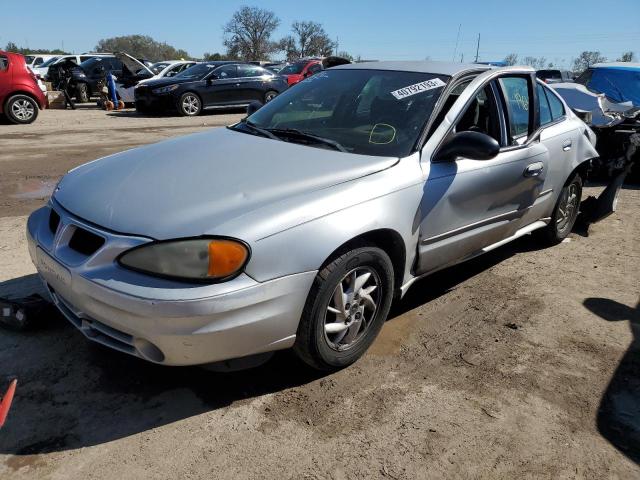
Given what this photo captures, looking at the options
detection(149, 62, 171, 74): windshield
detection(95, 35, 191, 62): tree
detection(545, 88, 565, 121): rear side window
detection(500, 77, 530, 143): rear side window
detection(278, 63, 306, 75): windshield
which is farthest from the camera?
detection(95, 35, 191, 62): tree

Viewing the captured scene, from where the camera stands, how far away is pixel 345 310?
2.76 m

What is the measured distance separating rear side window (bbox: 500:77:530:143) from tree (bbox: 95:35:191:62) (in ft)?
268

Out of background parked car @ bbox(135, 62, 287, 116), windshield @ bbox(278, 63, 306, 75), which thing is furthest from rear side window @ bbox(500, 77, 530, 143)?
windshield @ bbox(278, 63, 306, 75)

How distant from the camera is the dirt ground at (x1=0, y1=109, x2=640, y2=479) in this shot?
89.3 inches

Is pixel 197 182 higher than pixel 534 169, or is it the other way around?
pixel 197 182

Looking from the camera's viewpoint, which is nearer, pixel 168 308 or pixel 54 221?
pixel 168 308

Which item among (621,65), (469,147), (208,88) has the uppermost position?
(621,65)

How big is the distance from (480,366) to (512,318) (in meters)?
0.74

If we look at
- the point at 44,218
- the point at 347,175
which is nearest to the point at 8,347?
the point at 44,218

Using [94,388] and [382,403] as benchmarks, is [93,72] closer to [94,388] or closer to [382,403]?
[94,388]

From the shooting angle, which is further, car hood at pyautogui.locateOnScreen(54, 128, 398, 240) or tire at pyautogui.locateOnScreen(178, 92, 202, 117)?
tire at pyautogui.locateOnScreen(178, 92, 202, 117)

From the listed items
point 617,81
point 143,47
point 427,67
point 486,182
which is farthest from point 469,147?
point 143,47

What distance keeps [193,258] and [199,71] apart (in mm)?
15011

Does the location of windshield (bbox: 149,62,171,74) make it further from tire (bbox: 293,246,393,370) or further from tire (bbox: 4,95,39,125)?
tire (bbox: 293,246,393,370)
